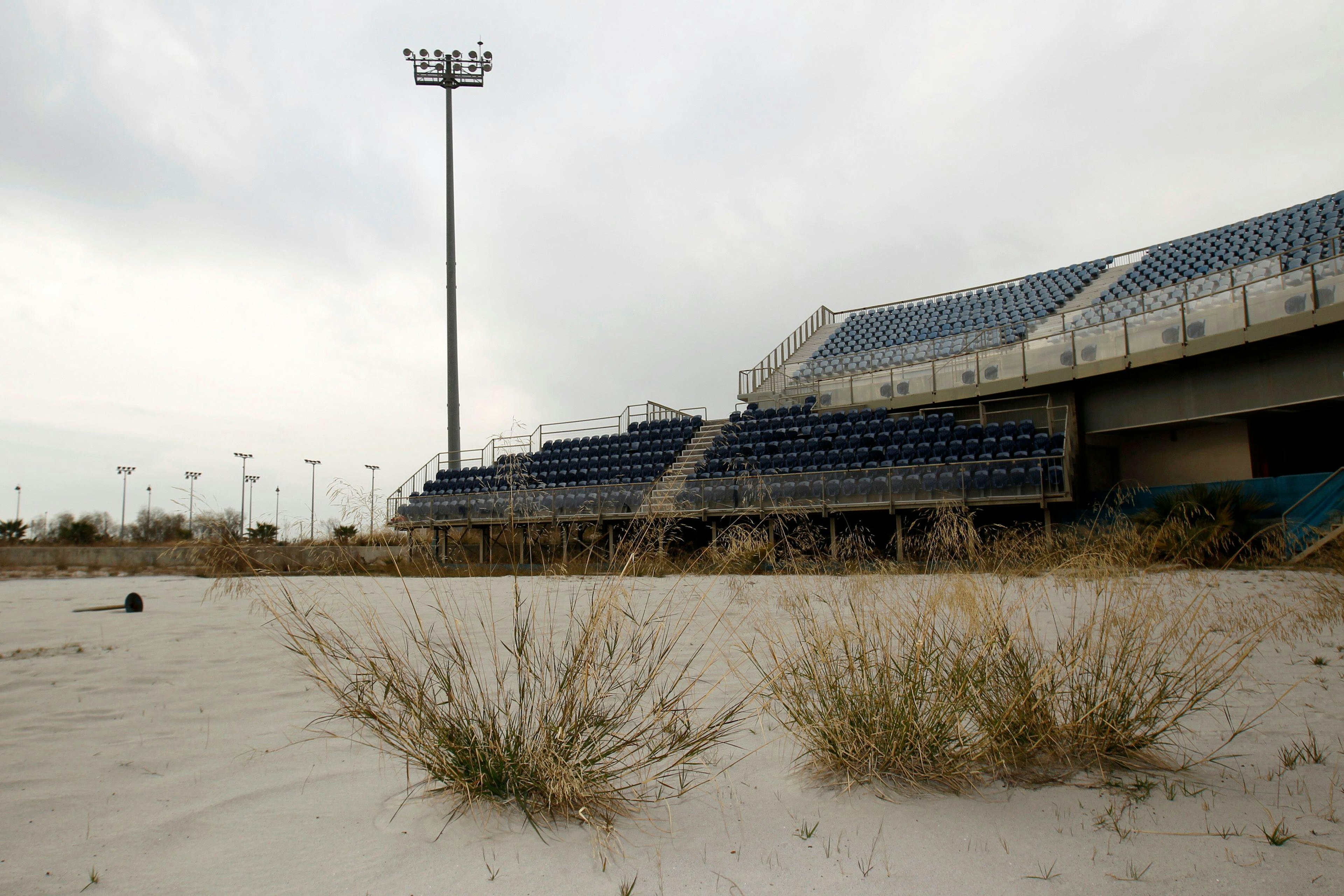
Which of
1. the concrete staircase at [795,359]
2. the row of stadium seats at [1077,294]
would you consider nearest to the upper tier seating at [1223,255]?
the row of stadium seats at [1077,294]

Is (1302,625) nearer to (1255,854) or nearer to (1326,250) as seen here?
(1255,854)

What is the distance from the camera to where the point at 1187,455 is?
1911cm

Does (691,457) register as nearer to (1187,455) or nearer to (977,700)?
(1187,455)

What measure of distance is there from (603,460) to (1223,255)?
67.6 ft

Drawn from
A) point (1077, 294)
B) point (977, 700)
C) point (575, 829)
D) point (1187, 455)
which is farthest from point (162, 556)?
point (1077, 294)

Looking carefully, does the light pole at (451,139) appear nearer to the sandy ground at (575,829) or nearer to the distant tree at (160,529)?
the distant tree at (160,529)

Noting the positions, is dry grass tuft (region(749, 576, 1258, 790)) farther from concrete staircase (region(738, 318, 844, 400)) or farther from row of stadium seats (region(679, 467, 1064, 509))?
concrete staircase (region(738, 318, 844, 400))

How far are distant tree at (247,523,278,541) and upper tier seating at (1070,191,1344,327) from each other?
1956 cm

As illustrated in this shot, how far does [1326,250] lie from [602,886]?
19786mm

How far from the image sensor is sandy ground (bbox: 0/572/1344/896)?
8.12 feet

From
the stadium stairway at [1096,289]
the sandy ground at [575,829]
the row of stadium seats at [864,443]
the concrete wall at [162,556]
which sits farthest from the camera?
the stadium stairway at [1096,289]

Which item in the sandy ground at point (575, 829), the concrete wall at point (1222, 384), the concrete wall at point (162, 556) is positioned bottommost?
the sandy ground at point (575, 829)

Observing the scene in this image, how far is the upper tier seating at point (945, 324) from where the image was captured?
2427 centimetres

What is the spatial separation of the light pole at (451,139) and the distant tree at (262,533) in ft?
69.6
